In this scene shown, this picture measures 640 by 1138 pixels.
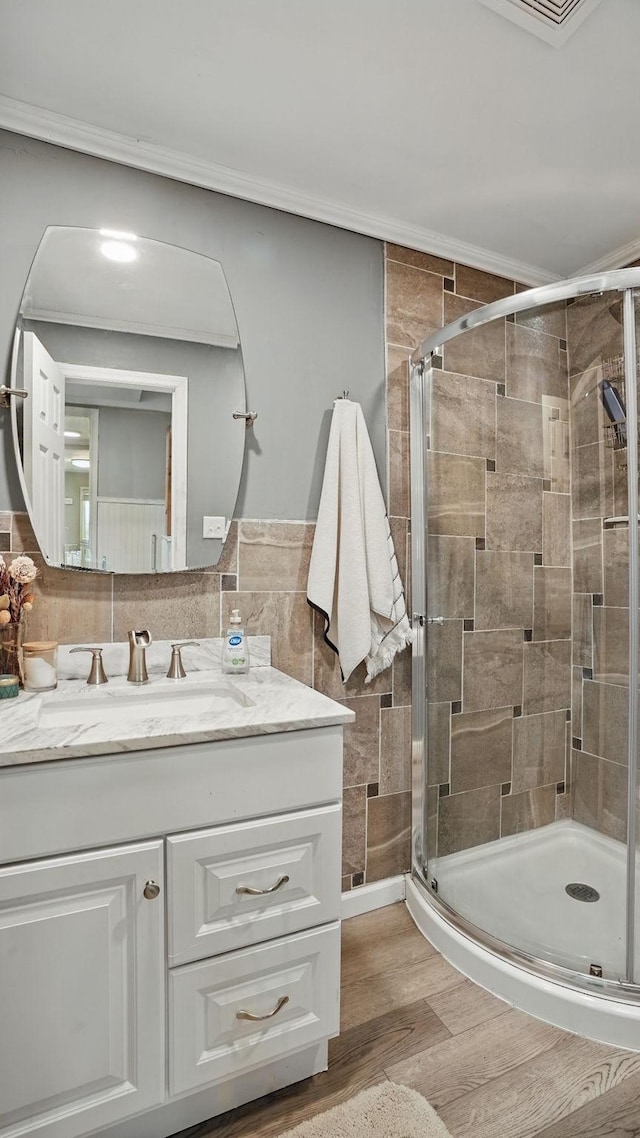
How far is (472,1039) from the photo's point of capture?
1.43m

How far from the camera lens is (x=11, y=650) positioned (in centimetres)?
140

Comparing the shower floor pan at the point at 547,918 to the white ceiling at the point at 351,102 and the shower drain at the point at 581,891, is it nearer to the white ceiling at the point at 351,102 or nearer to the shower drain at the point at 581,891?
the shower drain at the point at 581,891

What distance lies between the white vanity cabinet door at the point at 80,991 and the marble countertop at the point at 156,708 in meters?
0.22

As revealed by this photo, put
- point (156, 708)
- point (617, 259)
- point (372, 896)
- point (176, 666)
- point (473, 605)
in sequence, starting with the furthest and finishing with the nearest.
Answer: point (617, 259), point (372, 896), point (473, 605), point (176, 666), point (156, 708)

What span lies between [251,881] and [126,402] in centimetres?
125

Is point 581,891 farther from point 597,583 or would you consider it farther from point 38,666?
point 38,666

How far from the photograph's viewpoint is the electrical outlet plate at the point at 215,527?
5.56 feet

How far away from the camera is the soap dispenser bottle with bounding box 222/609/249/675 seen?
5.31ft

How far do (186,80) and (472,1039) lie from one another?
2494 mm

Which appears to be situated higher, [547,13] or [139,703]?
[547,13]

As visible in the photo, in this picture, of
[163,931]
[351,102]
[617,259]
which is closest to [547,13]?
[351,102]

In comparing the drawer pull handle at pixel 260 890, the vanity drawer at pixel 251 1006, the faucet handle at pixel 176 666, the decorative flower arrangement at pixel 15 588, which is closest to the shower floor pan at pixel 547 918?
the vanity drawer at pixel 251 1006

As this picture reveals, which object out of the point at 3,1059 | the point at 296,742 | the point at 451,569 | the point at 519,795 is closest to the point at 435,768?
the point at 519,795

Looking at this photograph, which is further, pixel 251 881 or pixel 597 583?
pixel 597 583
